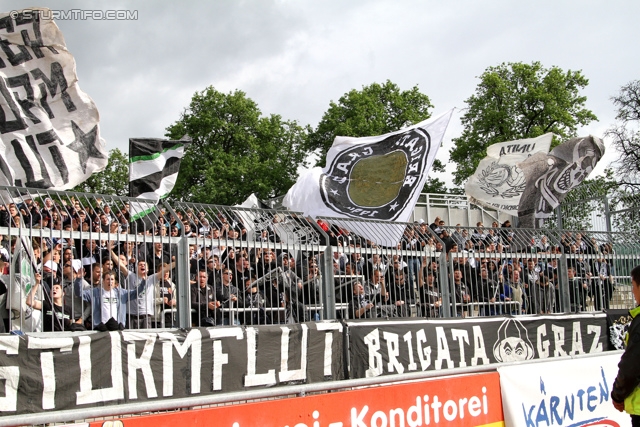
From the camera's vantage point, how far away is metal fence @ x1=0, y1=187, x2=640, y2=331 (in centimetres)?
753

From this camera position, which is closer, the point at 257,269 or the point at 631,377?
the point at 631,377

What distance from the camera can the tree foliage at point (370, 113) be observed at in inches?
1625

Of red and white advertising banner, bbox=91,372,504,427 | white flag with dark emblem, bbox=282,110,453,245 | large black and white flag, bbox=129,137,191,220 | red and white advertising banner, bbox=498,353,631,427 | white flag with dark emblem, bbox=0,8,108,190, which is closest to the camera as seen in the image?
red and white advertising banner, bbox=91,372,504,427

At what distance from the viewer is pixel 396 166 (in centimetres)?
1116

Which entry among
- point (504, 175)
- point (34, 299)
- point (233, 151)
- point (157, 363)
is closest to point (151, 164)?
point (34, 299)

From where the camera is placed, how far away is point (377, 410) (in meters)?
6.03

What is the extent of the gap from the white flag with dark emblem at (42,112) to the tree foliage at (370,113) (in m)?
33.0

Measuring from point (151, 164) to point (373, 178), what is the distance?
3.46 m

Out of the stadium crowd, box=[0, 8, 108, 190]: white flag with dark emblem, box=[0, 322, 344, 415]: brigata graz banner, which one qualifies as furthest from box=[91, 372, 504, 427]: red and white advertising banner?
box=[0, 8, 108, 190]: white flag with dark emblem

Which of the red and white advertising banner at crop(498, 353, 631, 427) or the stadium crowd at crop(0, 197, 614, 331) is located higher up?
the stadium crowd at crop(0, 197, 614, 331)

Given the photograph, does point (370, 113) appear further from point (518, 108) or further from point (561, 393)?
point (561, 393)

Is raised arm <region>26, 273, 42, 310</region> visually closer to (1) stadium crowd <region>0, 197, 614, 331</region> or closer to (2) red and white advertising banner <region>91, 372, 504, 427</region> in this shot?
(1) stadium crowd <region>0, 197, 614, 331</region>

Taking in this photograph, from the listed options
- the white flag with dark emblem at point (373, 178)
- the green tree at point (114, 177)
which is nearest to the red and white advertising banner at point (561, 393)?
the white flag with dark emblem at point (373, 178)

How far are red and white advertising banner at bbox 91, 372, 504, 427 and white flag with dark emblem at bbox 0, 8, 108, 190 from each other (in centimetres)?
414
